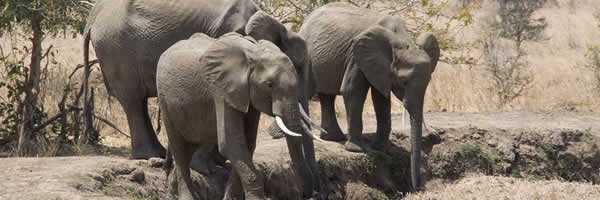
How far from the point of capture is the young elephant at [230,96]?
6969 mm

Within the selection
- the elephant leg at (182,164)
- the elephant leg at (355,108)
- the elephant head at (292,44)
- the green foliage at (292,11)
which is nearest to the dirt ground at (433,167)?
the elephant leg at (355,108)

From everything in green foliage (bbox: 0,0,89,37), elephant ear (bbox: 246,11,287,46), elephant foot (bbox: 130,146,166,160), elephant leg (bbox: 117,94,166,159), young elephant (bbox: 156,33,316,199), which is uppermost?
green foliage (bbox: 0,0,89,37)

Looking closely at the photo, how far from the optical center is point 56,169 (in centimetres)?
812

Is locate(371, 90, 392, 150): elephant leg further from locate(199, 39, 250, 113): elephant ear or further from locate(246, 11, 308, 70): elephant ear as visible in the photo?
locate(199, 39, 250, 113): elephant ear

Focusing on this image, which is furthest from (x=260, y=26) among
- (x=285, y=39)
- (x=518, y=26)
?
(x=518, y=26)

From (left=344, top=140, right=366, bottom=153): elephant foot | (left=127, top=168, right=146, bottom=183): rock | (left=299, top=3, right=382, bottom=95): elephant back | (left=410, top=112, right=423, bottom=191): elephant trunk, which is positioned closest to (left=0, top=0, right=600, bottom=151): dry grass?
(left=299, top=3, right=382, bottom=95): elephant back

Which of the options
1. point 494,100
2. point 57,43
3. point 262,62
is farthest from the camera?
point 57,43

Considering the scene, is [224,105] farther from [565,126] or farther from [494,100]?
[494,100]

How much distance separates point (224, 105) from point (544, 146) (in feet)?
20.0

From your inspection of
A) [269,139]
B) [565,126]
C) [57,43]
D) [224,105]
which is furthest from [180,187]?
[57,43]

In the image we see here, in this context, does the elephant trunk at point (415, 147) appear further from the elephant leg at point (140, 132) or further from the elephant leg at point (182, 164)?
the elephant leg at point (182, 164)

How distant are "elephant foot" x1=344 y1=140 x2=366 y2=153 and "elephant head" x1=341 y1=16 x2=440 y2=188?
605mm

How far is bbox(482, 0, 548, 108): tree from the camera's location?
17.6 metres

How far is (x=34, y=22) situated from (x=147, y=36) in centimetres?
270
